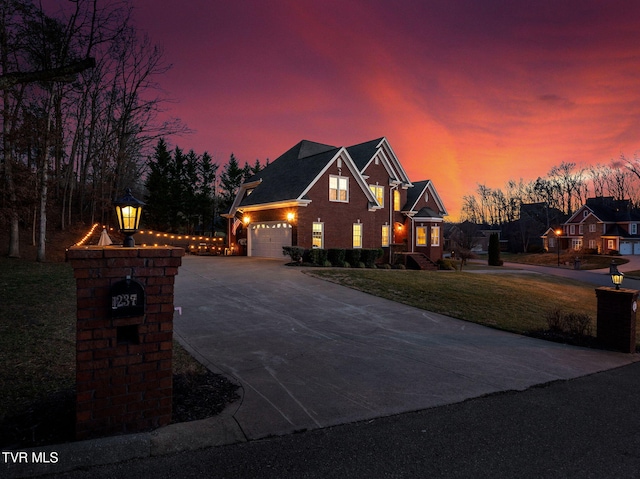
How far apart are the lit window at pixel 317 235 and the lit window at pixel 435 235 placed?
38.5 ft

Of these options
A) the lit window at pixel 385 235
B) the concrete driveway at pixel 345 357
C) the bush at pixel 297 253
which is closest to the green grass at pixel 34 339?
the concrete driveway at pixel 345 357

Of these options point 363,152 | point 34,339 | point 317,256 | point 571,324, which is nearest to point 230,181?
point 363,152

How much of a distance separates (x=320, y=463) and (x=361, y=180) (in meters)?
21.7

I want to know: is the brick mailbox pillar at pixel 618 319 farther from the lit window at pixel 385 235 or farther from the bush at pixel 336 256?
the lit window at pixel 385 235

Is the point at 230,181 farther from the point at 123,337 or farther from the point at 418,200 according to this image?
the point at 123,337

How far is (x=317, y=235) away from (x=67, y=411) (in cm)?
1849

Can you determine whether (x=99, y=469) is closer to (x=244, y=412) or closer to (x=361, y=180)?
(x=244, y=412)

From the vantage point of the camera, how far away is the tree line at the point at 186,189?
138ft

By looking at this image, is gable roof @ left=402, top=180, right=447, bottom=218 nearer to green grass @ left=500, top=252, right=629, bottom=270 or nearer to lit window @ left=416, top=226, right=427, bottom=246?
lit window @ left=416, top=226, right=427, bottom=246

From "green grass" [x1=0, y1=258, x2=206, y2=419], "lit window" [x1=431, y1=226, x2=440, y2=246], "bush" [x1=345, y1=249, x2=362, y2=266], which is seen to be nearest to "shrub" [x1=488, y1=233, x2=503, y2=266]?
"lit window" [x1=431, y1=226, x2=440, y2=246]

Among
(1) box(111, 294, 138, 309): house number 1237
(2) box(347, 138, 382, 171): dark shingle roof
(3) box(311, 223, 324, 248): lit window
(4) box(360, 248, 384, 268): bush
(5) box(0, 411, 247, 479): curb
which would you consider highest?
(2) box(347, 138, 382, 171): dark shingle roof

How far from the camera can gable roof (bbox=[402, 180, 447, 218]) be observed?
A: 29.2 meters

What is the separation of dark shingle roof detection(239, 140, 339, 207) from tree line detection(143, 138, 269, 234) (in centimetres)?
1745

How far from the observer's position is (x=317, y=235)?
21.8 meters
